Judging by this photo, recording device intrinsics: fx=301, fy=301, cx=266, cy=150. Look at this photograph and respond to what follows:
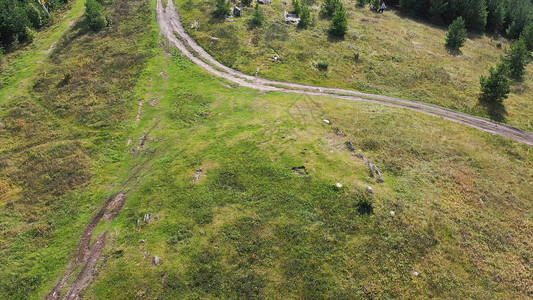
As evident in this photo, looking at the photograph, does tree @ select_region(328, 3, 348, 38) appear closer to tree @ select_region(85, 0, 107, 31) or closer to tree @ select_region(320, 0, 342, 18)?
tree @ select_region(320, 0, 342, 18)

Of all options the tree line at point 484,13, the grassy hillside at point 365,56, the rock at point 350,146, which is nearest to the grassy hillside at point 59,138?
the grassy hillside at point 365,56

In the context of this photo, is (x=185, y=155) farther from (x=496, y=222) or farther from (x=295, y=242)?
(x=496, y=222)

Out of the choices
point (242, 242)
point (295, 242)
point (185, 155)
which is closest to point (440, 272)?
point (295, 242)

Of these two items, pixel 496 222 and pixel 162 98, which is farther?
pixel 162 98

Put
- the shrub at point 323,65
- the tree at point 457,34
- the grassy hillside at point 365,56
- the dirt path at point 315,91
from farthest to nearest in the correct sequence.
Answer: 1. the tree at point 457,34
2. the shrub at point 323,65
3. the grassy hillside at point 365,56
4. the dirt path at point 315,91

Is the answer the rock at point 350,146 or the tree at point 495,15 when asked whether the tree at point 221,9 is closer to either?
the rock at point 350,146

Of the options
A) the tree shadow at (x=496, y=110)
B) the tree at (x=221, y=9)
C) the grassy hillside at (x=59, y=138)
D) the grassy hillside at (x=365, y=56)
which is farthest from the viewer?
the tree at (x=221, y=9)
